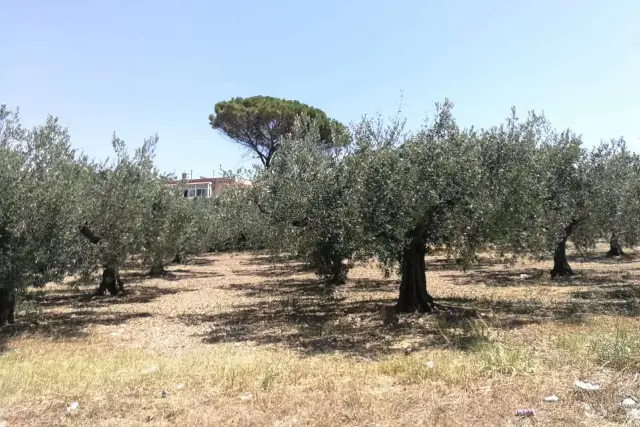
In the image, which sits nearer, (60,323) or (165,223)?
(60,323)

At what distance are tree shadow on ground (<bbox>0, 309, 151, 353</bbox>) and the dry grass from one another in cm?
7

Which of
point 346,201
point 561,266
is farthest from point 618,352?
point 561,266

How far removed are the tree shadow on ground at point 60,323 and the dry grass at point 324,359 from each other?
0.07 m

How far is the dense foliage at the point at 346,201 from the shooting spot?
11.2 m

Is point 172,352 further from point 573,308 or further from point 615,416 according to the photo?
point 573,308

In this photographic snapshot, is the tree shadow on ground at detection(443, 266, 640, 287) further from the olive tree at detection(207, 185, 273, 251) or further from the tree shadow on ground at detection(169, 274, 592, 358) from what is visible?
the olive tree at detection(207, 185, 273, 251)

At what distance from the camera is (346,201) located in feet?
38.0

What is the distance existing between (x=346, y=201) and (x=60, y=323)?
889 cm

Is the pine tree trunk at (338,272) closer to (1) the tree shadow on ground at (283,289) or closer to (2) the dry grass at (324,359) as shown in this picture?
(1) the tree shadow on ground at (283,289)

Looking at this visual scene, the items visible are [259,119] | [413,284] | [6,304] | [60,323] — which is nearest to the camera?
[6,304]

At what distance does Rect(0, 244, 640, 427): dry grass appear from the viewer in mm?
5789

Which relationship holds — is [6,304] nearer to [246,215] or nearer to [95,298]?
[95,298]

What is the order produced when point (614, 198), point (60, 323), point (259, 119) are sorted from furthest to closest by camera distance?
1. point (259, 119)
2. point (614, 198)
3. point (60, 323)

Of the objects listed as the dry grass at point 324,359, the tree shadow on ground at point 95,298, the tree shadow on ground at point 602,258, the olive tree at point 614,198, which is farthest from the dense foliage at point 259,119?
the dry grass at point 324,359
